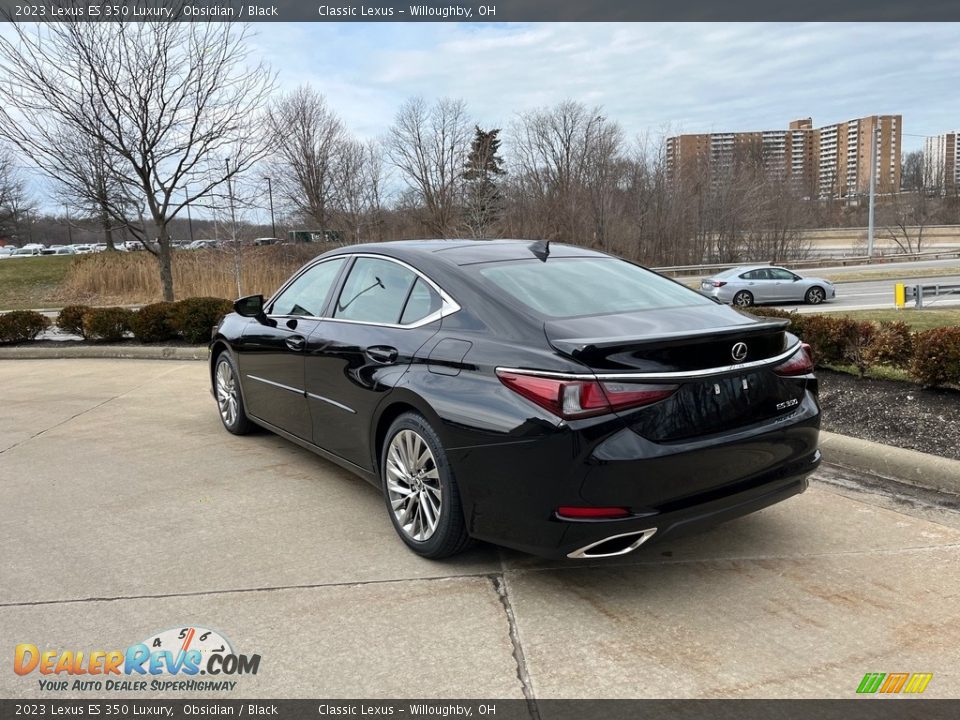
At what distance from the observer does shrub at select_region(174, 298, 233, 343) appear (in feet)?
35.5

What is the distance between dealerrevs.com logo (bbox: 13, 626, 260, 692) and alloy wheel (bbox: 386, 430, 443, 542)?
103 cm

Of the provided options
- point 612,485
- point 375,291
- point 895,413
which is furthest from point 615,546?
point 895,413

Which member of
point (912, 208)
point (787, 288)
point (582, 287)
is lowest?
point (787, 288)

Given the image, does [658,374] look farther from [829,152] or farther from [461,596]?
[829,152]

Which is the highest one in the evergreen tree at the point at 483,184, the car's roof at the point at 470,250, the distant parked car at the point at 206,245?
the evergreen tree at the point at 483,184

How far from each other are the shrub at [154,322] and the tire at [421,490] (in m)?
8.56

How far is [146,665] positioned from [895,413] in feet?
17.0

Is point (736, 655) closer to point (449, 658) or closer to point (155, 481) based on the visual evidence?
point (449, 658)

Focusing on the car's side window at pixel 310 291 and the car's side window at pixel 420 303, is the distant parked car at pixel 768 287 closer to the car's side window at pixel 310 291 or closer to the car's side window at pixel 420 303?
the car's side window at pixel 310 291

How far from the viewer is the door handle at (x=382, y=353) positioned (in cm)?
369

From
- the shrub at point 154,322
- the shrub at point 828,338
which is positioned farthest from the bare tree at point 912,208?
the shrub at point 154,322

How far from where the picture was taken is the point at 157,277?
2516cm
